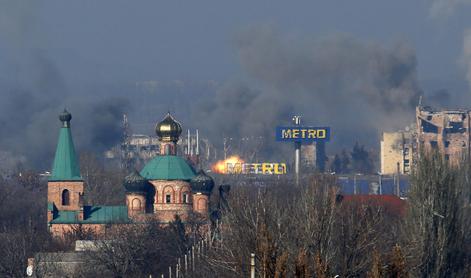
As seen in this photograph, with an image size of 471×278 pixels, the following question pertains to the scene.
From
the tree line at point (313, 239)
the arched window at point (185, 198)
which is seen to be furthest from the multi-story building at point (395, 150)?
the tree line at point (313, 239)

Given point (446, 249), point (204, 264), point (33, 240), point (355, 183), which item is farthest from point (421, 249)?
point (355, 183)

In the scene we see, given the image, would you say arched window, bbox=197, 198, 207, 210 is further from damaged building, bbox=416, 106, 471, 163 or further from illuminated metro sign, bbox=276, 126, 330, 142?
illuminated metro sign, bbox=276, 126, 330, 142

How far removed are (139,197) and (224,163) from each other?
75003 mm

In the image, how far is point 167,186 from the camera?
97438mm

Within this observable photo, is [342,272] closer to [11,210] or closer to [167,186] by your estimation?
[167,186]

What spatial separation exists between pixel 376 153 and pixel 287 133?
24169 mm

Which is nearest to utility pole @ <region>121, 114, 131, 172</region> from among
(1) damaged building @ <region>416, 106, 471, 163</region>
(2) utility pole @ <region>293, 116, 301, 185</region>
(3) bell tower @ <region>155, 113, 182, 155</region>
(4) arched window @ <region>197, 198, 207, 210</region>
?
(2) utility pole @ <region>293, 116, 301, 185</region>

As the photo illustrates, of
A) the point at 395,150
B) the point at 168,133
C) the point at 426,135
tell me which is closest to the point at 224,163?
the point at 395,150

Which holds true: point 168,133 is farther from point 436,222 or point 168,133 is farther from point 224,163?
point 224,163

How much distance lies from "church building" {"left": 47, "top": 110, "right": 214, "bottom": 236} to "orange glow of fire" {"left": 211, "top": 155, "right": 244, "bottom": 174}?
64799mm

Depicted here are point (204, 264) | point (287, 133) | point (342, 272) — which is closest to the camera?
point (342, 272)

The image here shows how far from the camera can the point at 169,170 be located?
97938 millimetres

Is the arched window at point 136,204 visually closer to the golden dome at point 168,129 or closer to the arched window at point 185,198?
the arched window at point 185,198

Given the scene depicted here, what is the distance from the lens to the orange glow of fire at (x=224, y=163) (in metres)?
166
